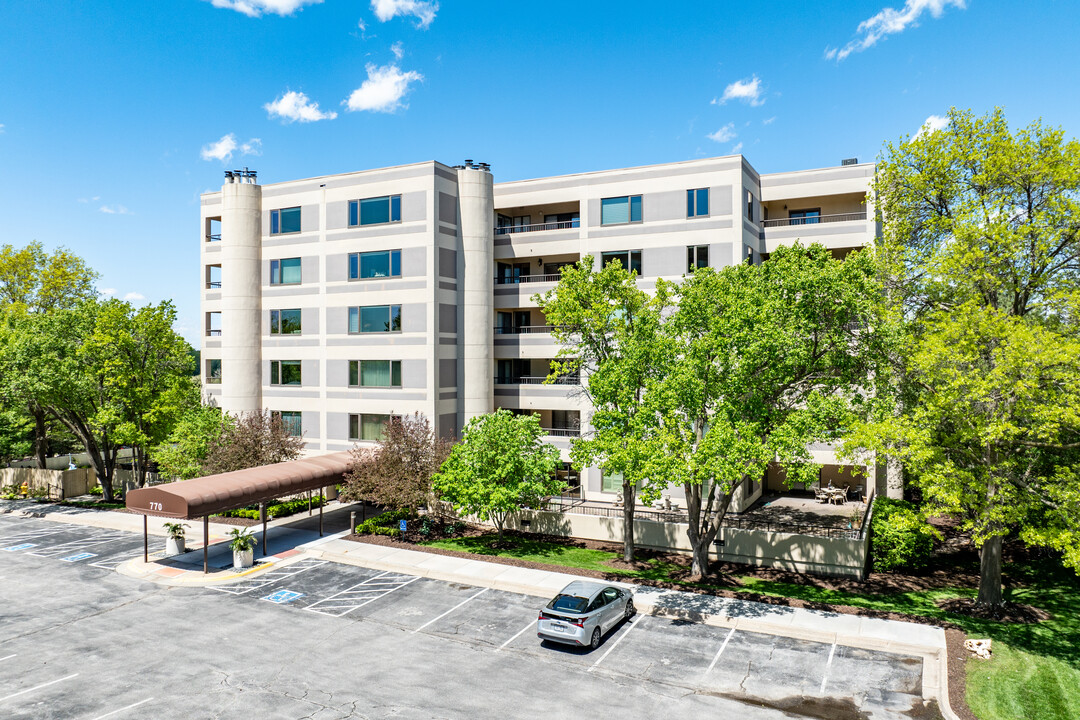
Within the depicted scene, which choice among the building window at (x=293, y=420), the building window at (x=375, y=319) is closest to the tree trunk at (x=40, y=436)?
the building window at (x=293, y=420)

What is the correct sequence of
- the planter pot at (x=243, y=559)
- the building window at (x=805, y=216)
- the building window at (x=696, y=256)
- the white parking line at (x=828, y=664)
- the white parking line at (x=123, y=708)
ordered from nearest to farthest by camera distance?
1. the white parking line at (x=123, y=708)
2. the white parking line at (x=828, y=664)
3. the planter pot at (x=243, y=559)
4. the building window at (x=696, y=256)
5. the building window at (x=805, y=216)

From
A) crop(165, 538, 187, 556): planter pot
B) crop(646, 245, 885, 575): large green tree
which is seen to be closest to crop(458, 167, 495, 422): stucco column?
crop(165, 538, 187, 556): planter pot

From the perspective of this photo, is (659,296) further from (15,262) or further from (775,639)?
(15,262)

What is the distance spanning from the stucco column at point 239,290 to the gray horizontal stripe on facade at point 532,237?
50.3 ft

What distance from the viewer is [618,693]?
16.9m

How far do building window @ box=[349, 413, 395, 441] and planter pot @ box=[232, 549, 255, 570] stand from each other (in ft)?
36.5

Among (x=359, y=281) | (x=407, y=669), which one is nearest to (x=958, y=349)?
(x=407, y=669)

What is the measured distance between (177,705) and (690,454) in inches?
628

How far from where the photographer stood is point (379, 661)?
18797 mm

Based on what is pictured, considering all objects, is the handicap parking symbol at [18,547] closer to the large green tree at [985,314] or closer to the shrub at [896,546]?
the large green tree at [985,314]

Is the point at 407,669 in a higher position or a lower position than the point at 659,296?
lower

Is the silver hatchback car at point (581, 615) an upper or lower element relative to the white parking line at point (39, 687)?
upper

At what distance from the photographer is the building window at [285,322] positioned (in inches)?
1610

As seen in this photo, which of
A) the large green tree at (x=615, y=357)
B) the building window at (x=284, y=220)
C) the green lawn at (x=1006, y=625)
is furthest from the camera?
the building window at (x=284, y=220)
